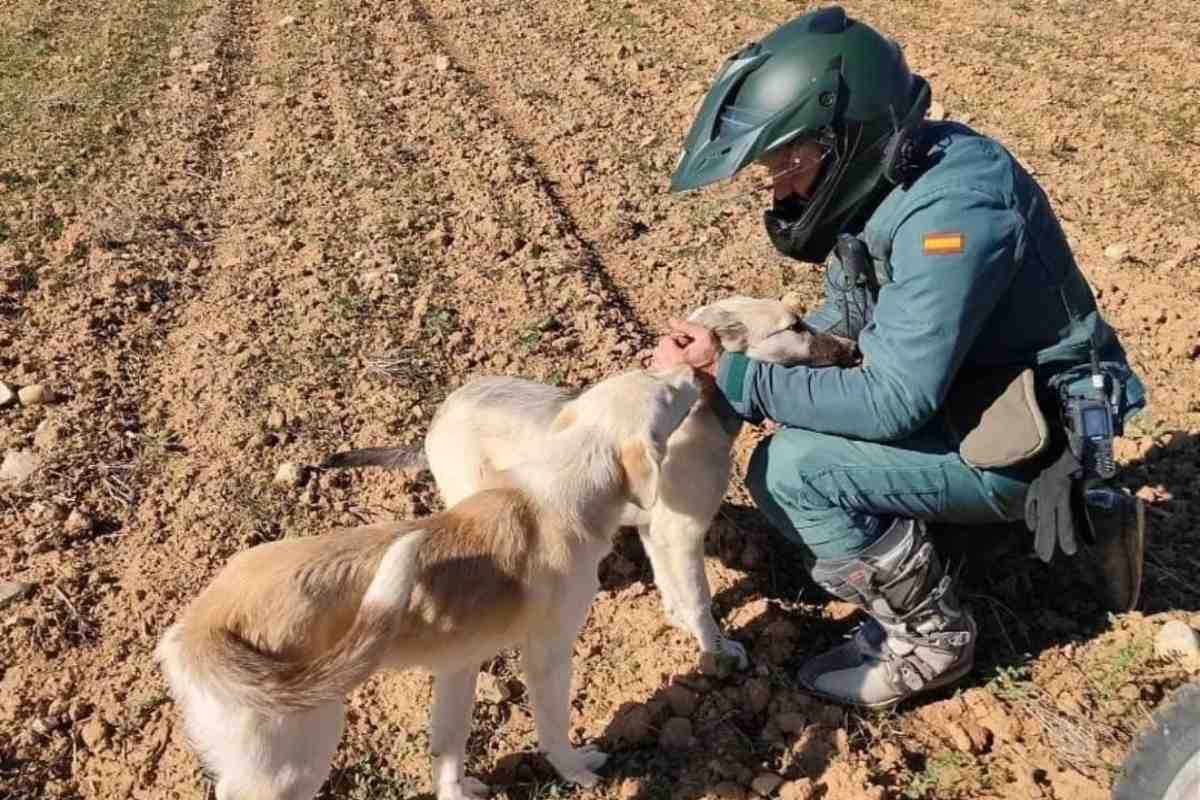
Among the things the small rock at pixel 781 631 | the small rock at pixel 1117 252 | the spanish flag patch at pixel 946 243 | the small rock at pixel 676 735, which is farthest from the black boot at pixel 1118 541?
the small rock at pixel 1117 252

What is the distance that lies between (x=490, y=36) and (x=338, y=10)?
7.89 feet

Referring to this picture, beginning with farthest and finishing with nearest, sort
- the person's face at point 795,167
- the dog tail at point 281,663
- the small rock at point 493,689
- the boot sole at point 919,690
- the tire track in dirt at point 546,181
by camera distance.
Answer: the tire track in dirt at point 546,181
the small rock at point 493,689
the boot sole at point 919,690
the person's face at point 795,167
the dog tail at point 281,663

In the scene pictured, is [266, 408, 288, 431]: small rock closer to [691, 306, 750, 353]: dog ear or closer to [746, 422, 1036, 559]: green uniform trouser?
[691, 306, 750, 353]: dog ear

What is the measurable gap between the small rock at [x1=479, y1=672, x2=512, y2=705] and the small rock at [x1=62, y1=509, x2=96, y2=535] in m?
2.01

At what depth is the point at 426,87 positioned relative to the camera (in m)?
9.41

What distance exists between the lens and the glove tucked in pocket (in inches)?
124

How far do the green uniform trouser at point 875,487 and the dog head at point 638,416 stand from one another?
43 centimetres

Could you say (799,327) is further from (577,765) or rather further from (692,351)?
(577,765)

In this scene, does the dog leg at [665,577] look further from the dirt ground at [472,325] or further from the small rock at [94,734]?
the small rock at [94,734]

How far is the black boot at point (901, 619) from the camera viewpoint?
3.44m

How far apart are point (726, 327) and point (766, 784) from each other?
182cm

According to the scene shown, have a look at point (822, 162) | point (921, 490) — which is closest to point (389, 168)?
point (822, 162)

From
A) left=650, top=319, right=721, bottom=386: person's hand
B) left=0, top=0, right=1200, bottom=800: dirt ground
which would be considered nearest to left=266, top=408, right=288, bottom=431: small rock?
left=0, top=0, right=1200, bottom=800: dirt ground

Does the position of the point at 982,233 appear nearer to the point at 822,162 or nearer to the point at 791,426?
the point at 822,162
